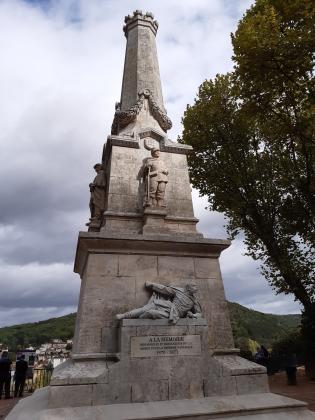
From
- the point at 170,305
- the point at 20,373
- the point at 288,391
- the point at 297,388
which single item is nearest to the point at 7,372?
the point at 20,373

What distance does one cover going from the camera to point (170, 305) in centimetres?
655

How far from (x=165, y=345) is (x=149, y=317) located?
55cm

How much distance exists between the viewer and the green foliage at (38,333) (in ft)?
154

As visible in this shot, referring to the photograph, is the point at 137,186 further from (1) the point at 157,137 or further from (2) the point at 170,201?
(1) the point at 157,137

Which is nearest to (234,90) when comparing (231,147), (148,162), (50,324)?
(148,162)

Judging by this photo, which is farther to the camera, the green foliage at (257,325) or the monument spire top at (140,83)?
the green foliage at (257,325)

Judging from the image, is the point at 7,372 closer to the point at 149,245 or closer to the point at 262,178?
the point at 149,245

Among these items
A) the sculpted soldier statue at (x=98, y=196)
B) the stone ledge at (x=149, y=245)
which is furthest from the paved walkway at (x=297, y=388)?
the sculpted soldier statue at (x=98, y=196)

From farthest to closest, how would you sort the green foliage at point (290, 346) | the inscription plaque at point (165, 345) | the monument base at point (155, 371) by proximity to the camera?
the green foliage at point (290, 346), the inscription plaque at point (165, 345), the monument base at point (155, 371)

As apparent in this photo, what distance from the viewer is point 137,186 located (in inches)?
329

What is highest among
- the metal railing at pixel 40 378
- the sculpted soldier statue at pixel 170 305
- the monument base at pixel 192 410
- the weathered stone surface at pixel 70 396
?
the sculpted soldier statue at pixel 170 305

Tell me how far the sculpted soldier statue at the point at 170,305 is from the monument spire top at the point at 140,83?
4.38 metres

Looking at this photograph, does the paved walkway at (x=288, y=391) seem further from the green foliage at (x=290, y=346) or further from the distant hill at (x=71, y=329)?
the distant hill at (x=71, y=329)

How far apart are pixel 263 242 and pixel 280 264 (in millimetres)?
1752
